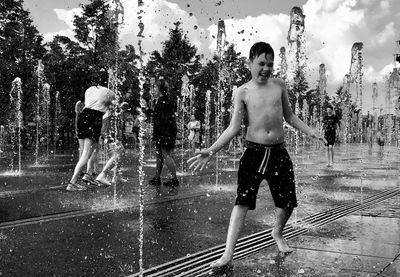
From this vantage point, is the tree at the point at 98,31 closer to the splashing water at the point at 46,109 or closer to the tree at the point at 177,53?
the splashing water at the point at 46,109

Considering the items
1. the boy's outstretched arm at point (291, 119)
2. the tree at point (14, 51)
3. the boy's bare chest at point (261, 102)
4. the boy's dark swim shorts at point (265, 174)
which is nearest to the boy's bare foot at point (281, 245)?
the boy's dark swim shorts at point (265, 174)

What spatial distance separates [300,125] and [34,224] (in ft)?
9.93

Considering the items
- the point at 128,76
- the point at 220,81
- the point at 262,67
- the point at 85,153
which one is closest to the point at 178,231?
the point at 262,67

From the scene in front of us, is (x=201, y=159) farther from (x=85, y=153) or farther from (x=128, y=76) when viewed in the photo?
(x=128, y=76)

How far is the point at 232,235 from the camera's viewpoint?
12.0 feet

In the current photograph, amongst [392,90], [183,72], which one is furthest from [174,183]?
[392,90]

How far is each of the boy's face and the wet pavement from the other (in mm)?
1415

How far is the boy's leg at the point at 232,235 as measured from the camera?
358cm

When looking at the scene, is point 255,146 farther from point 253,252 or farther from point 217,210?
point 217,210

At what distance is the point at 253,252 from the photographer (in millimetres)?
4035

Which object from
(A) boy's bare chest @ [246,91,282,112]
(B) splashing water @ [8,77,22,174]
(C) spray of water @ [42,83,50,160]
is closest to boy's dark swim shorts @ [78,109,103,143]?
(A) boy's bare chest @ [246,91,282,112]

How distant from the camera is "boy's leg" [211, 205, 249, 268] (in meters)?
3.58

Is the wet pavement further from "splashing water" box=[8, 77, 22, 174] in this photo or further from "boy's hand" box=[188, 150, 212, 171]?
"splashing water" box=[8, 77, 22, 174]

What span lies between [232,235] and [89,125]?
5092mm
